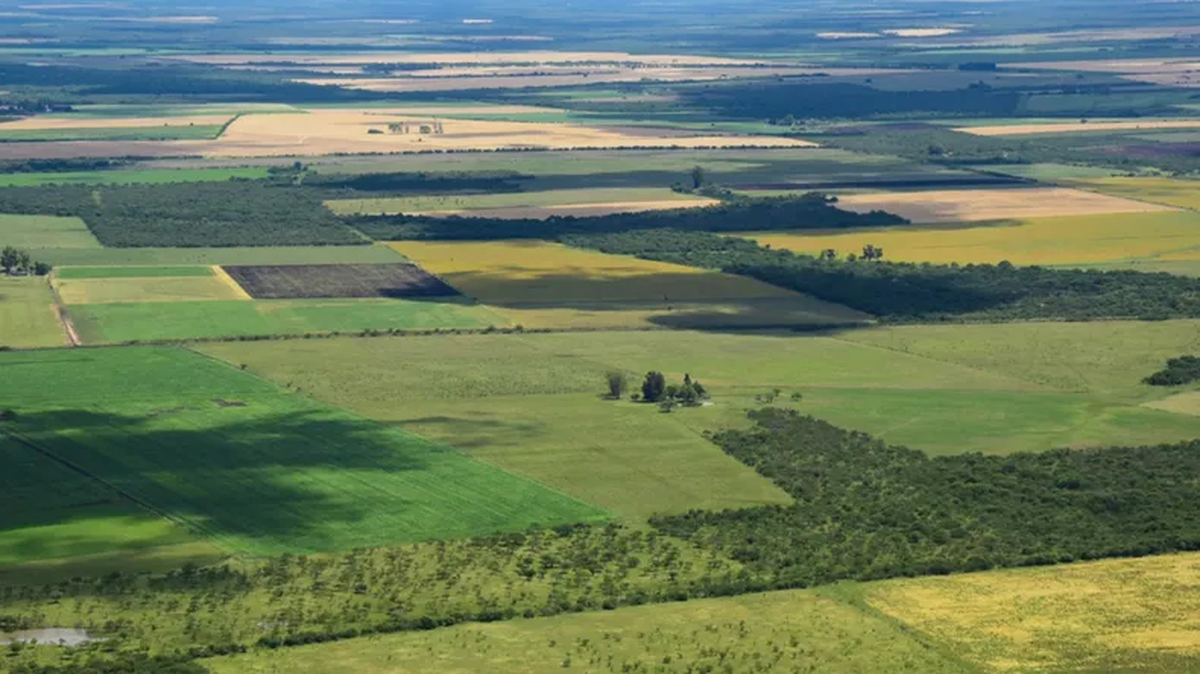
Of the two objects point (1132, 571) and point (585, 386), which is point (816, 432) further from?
point (1132, 571)

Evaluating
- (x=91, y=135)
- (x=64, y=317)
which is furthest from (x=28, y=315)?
(x=91, y=135)

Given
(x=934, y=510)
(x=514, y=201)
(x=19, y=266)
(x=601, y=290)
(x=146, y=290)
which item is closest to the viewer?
(x=934, y=510)

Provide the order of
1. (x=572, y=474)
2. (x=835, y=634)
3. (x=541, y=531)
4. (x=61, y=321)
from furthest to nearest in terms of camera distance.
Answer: (x=61, y=321) → (x=572, y=474) → (x=541, y=531) → (x=835, y=634)

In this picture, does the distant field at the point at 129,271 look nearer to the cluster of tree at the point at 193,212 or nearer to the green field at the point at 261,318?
the cluster of tree at the point at 193,212

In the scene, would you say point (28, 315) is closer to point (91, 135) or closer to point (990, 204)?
point (990, 204)

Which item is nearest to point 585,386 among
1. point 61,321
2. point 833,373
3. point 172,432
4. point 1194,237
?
point 833,373

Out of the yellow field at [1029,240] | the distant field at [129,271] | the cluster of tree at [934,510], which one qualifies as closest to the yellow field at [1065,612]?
the cluster of tree at [934,510]
